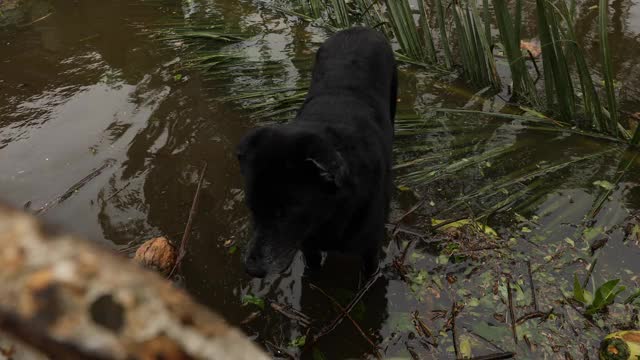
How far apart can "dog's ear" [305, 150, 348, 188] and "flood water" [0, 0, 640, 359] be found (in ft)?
3.27

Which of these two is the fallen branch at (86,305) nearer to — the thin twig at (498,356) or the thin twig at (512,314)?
the thin twig at (498,356)

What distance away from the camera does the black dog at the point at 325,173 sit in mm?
2006

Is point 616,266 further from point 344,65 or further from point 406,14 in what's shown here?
point 406,14

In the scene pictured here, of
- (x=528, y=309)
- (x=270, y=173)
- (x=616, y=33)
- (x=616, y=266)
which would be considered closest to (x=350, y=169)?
(x=270, y=173)

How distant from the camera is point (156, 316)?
45 centimetres

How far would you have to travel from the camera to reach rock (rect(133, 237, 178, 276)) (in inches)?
110

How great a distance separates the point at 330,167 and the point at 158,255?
4.59 feet

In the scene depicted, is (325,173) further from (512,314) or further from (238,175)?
(238,175)

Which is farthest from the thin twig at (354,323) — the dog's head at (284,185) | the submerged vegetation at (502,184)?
the dog's head at (284,185)

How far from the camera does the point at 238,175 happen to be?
3.75 m

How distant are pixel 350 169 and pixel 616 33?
4.52 meters

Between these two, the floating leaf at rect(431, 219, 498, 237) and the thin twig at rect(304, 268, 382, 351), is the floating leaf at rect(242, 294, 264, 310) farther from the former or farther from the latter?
the floating leaf at rect(431, 219, 498, 237)

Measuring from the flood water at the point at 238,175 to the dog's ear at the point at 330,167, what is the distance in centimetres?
100

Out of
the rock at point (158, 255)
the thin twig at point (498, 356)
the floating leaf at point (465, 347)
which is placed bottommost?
the floating leaf at point (465, 347)
